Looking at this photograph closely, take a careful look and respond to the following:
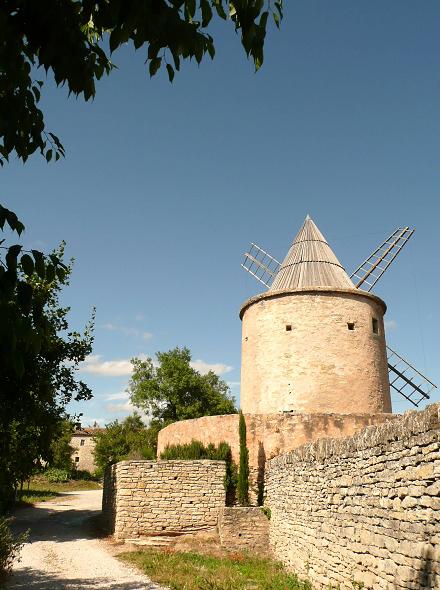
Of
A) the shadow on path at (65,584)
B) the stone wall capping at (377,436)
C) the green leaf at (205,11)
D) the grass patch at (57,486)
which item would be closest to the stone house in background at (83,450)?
the grass patch at (57,486)

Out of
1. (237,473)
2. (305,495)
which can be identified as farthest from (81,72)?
(237,473)

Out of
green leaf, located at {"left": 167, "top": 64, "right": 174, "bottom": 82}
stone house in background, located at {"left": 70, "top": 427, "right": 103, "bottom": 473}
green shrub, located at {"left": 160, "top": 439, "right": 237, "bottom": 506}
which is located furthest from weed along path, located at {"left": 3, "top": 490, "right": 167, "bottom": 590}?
stone house in background, located at {"left": 70, "top": 427, "right": 103, "bottom": 473}

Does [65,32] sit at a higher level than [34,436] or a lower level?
higher

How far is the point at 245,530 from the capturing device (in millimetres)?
12602

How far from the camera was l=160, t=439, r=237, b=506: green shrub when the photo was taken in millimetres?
14133

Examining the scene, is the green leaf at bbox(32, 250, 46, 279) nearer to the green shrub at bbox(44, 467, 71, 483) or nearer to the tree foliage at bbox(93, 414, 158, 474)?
the tree foliage at bbox(93, 414, 158, 474)

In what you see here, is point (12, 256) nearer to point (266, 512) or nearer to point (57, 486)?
point (266, 512)

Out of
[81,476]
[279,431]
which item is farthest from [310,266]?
[81,476]

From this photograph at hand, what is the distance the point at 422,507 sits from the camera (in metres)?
4.69

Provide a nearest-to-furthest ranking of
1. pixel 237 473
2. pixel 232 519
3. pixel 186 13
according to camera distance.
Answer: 1. pixel 186 13
2. pixel 232 519
3. pixel 237 473

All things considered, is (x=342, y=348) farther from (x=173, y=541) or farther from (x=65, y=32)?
(x=65, y=32)

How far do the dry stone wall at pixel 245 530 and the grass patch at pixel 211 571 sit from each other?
24.3 inches

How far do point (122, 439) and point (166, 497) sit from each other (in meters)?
29.7

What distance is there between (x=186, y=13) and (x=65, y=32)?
76cm
